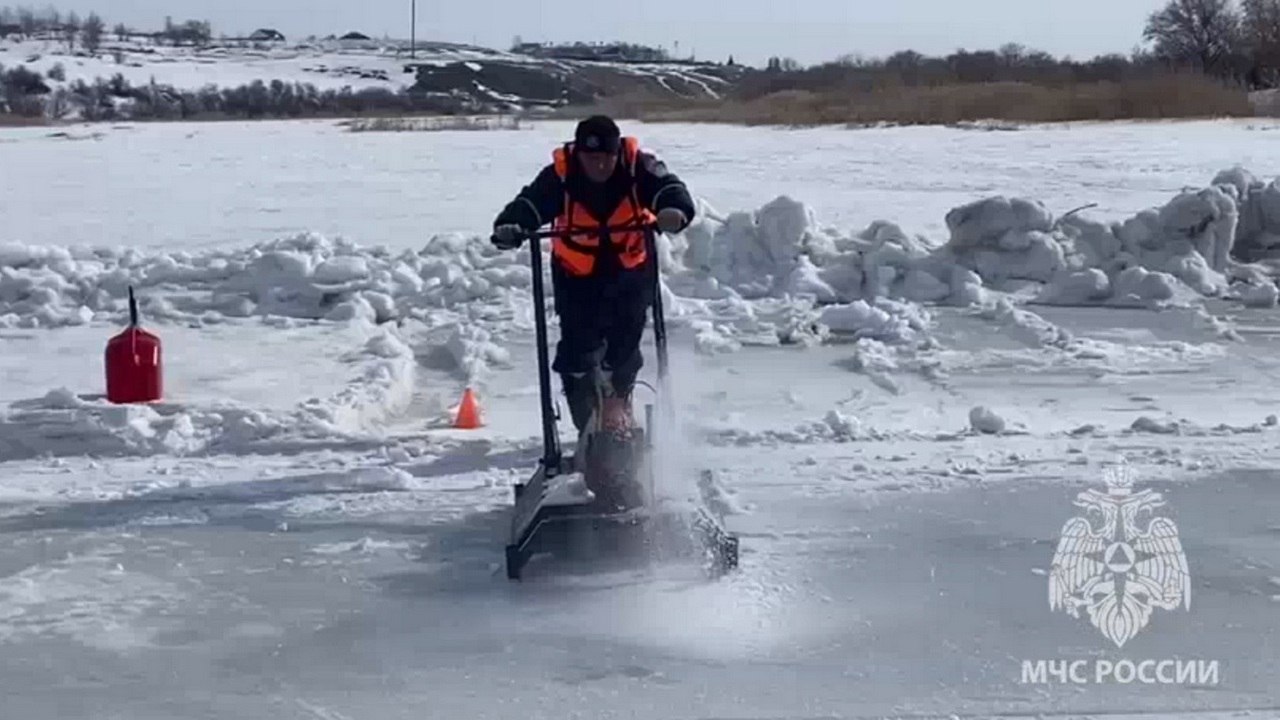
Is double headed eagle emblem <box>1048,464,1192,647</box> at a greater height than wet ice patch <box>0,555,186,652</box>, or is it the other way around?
double headed eagle emblem <box>1048,464,1192,647</box>

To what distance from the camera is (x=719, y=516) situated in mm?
6098

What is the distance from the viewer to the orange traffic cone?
7977 mm

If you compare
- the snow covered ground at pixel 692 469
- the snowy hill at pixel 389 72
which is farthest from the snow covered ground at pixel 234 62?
the snow covered ground at pixel 692 469

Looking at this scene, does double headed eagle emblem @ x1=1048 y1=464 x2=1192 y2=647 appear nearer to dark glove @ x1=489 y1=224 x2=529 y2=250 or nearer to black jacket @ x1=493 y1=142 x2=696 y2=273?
black jacket @ x1=493 y1=142 x2=696 y2=273

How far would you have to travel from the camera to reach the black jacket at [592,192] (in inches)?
227

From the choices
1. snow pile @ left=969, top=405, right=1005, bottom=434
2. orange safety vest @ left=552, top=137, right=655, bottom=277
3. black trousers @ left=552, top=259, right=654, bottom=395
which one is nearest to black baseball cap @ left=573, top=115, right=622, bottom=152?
orange safety vest @ left=552, top=137, right=655, bottom=277

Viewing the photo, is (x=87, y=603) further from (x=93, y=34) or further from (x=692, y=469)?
(x=93, y=34)

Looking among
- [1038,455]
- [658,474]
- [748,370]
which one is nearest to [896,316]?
[748,370]

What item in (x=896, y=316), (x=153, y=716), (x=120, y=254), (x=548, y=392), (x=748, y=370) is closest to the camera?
(x=153, y=716)

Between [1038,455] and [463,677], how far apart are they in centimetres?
337

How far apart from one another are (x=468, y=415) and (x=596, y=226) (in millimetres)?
2451

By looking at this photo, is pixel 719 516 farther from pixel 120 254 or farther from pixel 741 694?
pixel 120 254

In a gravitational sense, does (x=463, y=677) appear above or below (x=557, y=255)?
below

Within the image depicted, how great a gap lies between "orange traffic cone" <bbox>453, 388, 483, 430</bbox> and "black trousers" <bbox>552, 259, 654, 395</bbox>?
2021 millimetres
